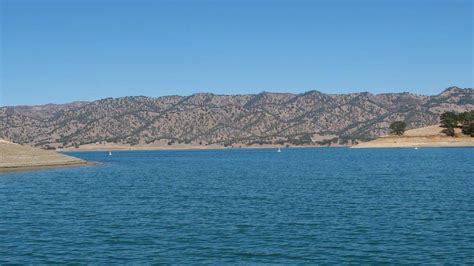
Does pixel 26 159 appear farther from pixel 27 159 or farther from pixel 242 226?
pixel 242 226

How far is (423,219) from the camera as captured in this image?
51.4 m

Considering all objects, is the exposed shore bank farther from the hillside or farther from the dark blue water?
the dark blue water

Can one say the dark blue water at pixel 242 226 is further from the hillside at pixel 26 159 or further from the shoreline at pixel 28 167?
the hillside at pixel 26 159

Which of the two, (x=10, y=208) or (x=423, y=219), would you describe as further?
(x=10, y=208)

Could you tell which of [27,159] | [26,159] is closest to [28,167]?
[26,159]

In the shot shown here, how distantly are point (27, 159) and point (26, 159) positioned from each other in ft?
1.32

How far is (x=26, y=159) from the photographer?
6496 inches

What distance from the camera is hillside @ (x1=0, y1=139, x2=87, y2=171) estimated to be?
156 metres

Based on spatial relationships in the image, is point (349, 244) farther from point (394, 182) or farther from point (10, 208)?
point (394, 182)

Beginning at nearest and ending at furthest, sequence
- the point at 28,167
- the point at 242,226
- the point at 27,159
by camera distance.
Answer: the point at 242,226, the point at 28,167, the point at 27,159

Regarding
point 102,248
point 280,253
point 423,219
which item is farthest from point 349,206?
point 102,248

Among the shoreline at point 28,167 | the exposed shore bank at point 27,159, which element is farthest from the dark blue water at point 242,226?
the exposed shore bank at point 27,159

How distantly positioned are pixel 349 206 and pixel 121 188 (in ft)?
136

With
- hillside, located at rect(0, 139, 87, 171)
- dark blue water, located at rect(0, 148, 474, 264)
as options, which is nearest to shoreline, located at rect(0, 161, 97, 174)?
hillside, located at rect(0, 139, 87, 171)
